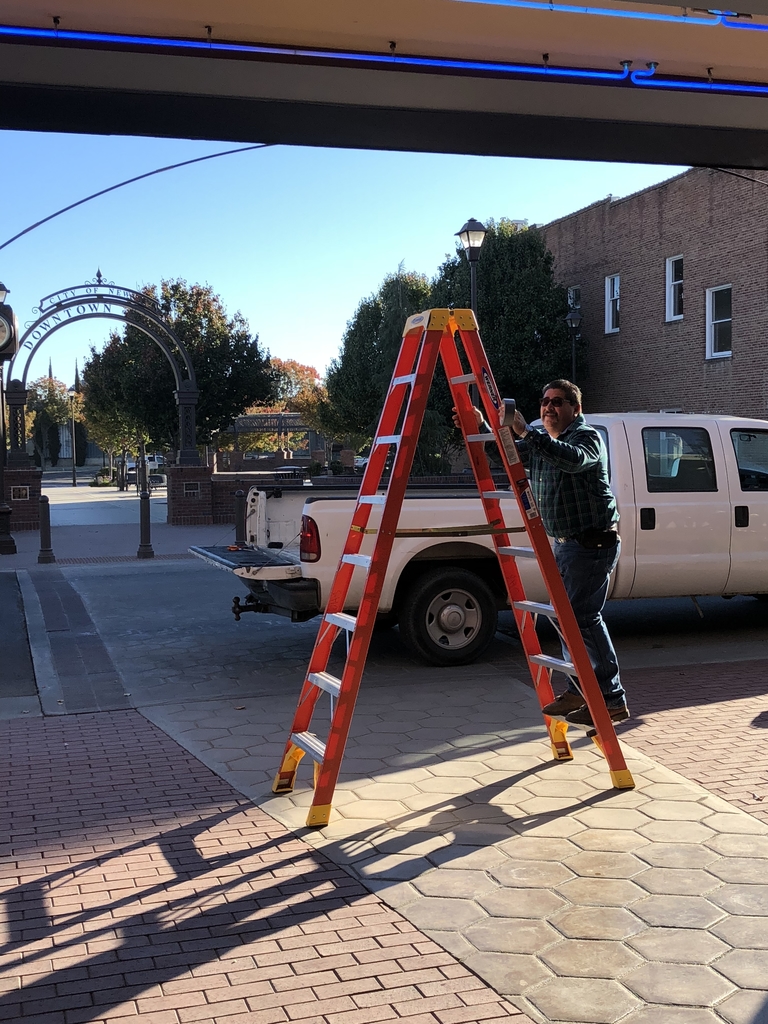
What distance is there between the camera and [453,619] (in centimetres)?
827

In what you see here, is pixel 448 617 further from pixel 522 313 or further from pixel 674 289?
pixel 522 313

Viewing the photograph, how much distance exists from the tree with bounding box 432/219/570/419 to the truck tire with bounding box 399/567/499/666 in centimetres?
2506

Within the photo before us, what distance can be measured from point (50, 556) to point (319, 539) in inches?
414

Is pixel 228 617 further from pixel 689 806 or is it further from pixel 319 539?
pixel 689 806

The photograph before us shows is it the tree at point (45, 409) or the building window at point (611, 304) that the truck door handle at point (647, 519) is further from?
the tree at point (45, 409)

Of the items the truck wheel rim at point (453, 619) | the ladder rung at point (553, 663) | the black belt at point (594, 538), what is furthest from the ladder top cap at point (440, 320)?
the truck wheel rim at point (453, 619)

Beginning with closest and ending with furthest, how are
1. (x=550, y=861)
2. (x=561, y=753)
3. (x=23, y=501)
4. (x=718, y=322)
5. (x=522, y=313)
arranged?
(x=550, y=861) < (x=561, y=753) < (x=23, y=501) < (x=718, y=322) < (x=522, y=313)

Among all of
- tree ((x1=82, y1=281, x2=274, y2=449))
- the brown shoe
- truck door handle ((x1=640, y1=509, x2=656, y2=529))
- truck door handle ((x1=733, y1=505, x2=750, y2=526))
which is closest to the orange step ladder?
the brown shoe

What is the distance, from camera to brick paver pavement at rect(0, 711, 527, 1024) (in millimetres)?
3326

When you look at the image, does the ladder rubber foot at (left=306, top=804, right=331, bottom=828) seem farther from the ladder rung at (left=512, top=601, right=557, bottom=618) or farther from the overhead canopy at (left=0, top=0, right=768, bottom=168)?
the overhead canopy at (left=0, top=0, right=768, bottom=168)

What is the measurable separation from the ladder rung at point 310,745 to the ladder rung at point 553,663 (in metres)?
1.28

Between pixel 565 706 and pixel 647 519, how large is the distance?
335cm

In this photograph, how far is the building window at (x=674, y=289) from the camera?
28.6 metres

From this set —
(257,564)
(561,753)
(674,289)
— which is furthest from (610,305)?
(561,753)
